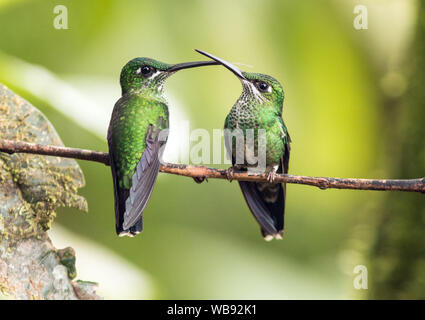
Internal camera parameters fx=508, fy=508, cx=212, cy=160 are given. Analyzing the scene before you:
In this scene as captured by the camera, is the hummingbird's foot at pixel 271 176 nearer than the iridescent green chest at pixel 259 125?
Yes

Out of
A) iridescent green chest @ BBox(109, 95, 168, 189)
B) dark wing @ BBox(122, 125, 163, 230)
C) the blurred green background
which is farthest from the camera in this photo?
the blurred green background

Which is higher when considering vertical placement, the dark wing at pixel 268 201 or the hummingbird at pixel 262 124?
the hummingbird at pixel 262 124

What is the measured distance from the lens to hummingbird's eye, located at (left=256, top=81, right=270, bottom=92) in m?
1.51

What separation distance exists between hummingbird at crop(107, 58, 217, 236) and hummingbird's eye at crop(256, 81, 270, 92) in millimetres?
190

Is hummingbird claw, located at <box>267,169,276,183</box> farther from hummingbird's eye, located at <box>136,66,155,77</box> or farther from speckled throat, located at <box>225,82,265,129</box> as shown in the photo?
hummingbird's eye, located at <box>136,66,155,77</box>

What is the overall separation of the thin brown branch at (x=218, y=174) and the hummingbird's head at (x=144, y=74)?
0.25 metres

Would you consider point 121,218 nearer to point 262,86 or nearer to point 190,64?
point 190,64

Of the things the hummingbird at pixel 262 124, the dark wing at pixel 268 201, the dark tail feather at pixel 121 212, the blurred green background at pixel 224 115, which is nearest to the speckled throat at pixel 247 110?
the hummingbird at pixel 262 124

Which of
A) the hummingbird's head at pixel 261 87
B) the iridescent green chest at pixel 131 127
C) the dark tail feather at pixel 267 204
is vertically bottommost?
the dark tail feather at pixel 267 204

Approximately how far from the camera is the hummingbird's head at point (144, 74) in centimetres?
145

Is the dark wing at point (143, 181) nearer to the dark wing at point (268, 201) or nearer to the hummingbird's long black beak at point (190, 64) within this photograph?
the hummingbird's long black beak at point (190, 64)

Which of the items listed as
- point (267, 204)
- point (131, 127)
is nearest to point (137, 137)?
point (131, 127)

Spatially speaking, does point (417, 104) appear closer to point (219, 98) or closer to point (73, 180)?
point (219, 98)

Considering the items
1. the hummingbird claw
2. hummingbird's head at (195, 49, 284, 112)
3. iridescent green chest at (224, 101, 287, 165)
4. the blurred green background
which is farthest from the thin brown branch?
the blurred green background
